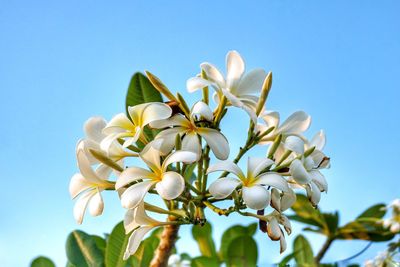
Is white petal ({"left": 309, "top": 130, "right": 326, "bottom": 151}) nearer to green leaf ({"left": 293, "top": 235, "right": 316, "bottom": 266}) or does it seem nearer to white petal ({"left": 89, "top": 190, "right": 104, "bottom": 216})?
white petal ({"left": 89, "top": 190, "right": 104, "bottom": 216})

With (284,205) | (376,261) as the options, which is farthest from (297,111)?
(376,261)

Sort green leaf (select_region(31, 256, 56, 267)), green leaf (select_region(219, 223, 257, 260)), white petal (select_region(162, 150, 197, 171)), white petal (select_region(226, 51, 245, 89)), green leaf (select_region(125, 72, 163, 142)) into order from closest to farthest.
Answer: white petal (select_region(162, 150, 197, 171)), white petal (select_region(226, 51, 245, 89)), green leaf (select_region(125, 72, 163, 142)), green leaf (select_region(31, 256, 56, 267)), green leaf (select_region(219, 223, 257, 260))

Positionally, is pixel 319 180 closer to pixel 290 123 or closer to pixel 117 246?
pixel 290 123

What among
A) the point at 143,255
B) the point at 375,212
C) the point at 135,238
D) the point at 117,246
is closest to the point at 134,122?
the point at 135,238

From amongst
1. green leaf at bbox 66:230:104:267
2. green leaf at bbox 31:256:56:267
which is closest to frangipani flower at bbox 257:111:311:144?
green leaf at bbox 66:230:104:267

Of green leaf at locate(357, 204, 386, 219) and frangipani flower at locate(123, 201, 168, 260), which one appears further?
green leaf at locate(357, 204, 386, 219)

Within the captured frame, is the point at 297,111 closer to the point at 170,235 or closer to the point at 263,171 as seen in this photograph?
the point at 263,171

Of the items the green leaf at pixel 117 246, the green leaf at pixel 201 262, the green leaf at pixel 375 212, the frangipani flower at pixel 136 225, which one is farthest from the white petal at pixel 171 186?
the green leaf at pixel 375 212
